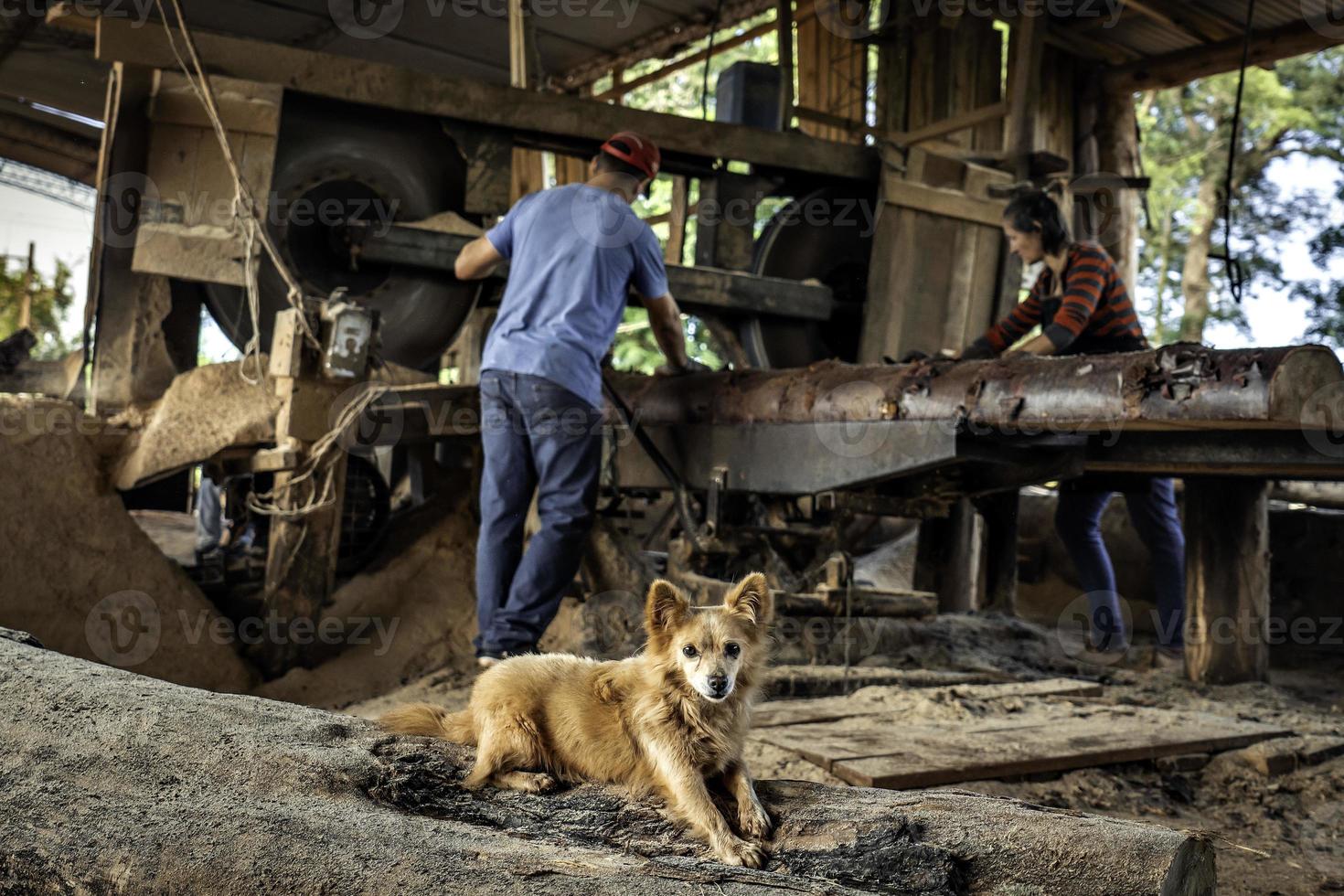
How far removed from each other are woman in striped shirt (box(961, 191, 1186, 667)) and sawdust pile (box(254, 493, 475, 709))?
290 cm

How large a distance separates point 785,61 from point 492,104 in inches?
93.8

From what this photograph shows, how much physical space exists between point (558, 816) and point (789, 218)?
5785 millimetres

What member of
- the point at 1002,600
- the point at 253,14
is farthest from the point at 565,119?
the point at 1002,600

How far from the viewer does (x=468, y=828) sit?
2254mm

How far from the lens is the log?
6.51 feet

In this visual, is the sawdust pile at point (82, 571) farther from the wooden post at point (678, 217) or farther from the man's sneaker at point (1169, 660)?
the man's sneaker at point (1169, 660)

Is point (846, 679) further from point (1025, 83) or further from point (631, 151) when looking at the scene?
point (1025, 83)

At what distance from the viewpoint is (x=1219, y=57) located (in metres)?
9.18

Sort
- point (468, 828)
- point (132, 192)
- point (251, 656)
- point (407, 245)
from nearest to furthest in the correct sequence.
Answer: point (468, 828), point (251, 656), point (132, 192), point (407, 245)

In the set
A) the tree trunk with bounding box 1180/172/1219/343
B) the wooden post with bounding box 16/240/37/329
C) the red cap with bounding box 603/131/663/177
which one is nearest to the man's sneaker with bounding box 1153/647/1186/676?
the red cap with bounding box 603/131/663/177

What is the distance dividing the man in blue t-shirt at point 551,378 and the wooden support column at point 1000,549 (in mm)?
3183

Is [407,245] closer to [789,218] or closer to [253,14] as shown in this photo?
[789,218]

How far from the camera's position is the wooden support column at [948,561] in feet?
25.1

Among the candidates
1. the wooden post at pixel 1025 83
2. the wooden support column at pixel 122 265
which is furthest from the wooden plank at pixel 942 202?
the wooden support column at pixel 122 265
